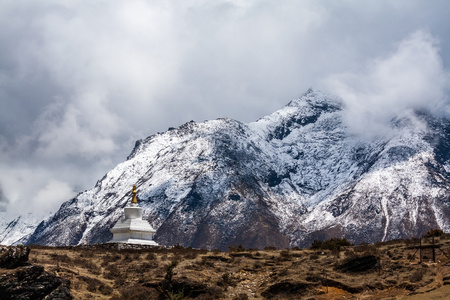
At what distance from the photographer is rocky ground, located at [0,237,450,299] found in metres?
44.6

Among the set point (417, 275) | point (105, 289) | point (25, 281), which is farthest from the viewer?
point (105, 289)

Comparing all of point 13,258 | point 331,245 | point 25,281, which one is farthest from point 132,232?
point 25,281

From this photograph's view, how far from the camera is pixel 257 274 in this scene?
53.1 metres

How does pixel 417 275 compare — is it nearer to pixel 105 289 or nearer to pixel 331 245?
pixel 331 245

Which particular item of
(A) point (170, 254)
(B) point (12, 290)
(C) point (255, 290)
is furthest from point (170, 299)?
(A) point (170, 254)

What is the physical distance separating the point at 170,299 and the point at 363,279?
12861 mm

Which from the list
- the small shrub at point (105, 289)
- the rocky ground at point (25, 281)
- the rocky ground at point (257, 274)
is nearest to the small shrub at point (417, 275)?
the rocky ground at point (257, 274)

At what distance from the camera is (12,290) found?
139 ft

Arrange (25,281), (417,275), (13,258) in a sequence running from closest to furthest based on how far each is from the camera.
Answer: (25,281) → (13,258) → (417,275)

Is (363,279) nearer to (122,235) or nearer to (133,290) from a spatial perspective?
(133,290)

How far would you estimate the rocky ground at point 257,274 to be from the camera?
4462 cm

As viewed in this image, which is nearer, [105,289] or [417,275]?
[417,275]

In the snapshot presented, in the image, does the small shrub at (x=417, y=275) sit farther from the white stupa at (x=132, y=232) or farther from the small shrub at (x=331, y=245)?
the white stupa at (x=132, y=232)

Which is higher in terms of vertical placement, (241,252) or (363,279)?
(241,252)
